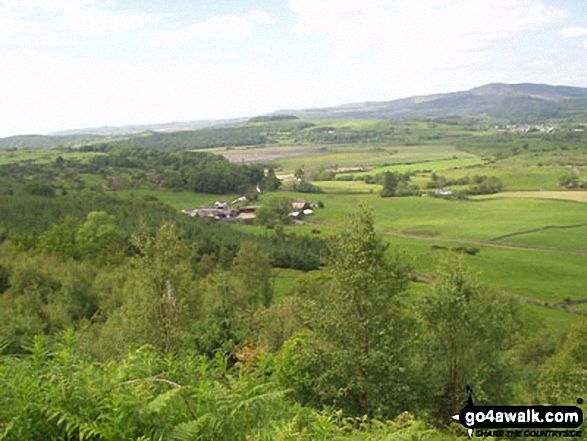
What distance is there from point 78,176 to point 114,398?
145286mm

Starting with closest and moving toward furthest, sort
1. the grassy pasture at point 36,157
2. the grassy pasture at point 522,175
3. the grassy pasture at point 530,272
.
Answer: the grassy pasture at point 530,272
the grassy pasture at point 522,175
the grassy pasture at point 36,157

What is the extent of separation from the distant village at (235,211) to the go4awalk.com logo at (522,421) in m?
101

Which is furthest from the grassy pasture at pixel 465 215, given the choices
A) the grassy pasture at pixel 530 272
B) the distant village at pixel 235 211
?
the grassy pasture at pixel 530 272

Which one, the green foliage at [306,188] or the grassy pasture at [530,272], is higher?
the green foliage at [306,188]

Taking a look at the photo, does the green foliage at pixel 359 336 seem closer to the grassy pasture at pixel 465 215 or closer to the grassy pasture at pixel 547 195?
the grassy pasture at pixel 465 215

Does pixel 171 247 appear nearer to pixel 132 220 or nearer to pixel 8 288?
pixel 8 288

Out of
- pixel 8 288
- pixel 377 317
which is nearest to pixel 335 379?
pixel 377 317

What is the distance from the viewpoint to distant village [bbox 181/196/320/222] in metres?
113

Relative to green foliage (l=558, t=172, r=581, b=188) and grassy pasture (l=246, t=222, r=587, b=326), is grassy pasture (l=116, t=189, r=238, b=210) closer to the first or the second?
grassy pasture (l=246, t=222, r=587, b=326)

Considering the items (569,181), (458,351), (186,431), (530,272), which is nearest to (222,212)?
(530,272)

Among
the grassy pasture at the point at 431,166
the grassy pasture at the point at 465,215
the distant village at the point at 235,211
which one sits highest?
the grassy pasture at the point at 431,166

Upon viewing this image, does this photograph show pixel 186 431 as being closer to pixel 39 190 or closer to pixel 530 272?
pixel 530 272

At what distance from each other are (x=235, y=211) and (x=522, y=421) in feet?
362

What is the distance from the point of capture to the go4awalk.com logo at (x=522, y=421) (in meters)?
10.9
